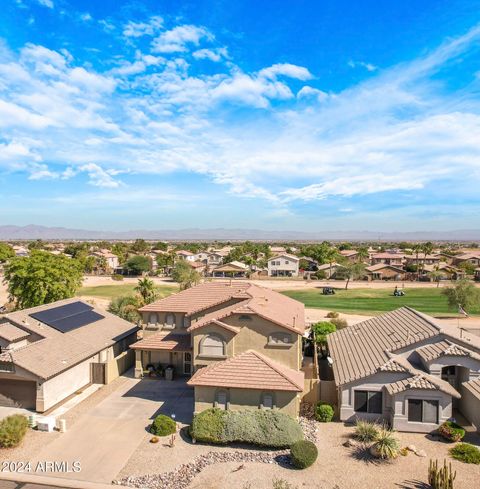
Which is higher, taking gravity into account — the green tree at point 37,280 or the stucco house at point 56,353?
Result: the green tree at point 37,280

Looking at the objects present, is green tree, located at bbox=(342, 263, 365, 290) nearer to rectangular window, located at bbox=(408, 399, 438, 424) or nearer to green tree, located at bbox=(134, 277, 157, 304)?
green tree, located at bbox=(134, 277, 157, 304)

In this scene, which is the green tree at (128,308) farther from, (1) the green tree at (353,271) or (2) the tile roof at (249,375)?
(1) the green tree at (353,271)

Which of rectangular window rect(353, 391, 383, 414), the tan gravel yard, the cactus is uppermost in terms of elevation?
rectangular window rect(353, 391, 383, 414)

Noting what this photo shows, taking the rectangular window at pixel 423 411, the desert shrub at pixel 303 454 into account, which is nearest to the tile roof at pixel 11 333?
the desert shrub at pixel 303 454

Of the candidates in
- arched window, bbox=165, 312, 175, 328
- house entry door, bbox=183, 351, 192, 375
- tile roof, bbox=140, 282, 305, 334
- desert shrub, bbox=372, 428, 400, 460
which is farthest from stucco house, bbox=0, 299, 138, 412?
desert shrub, bbox=372, 428, 400, 460

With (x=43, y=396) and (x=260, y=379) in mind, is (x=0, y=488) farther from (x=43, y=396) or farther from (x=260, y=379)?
(x=260, y=379)

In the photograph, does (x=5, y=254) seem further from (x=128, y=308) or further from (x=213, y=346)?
(x=213, y=346)

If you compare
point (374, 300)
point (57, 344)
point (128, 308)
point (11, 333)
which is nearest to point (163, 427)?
point (57, 344)

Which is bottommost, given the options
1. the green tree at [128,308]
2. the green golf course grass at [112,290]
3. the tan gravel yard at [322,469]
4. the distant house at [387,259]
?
the green golf course grass at [112,290]
